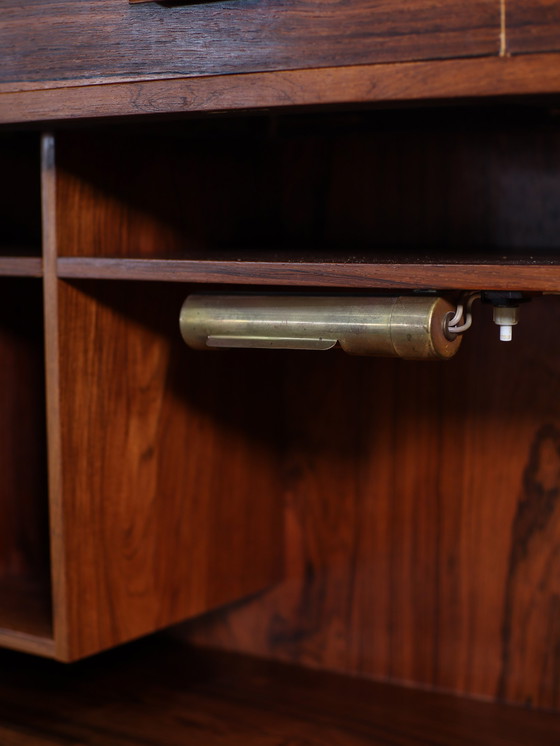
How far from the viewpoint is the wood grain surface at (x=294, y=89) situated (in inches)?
24.9

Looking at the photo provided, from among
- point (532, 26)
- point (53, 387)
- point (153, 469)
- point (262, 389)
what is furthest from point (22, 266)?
point (532, 26)

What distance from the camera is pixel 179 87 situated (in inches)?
30.0

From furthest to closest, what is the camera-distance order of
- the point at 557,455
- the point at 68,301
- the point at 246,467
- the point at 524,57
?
the point at 246,467
the point at 557,455
the point at 68,301
the point at 524,57

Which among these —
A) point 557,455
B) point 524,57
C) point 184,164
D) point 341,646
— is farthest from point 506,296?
point 341,646

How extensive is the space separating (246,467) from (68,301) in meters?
0.35

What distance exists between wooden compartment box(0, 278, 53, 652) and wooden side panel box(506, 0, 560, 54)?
2.31ft

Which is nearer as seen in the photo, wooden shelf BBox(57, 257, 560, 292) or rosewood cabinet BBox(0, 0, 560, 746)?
wooden shelf BBox(57, 257, 560, 292)

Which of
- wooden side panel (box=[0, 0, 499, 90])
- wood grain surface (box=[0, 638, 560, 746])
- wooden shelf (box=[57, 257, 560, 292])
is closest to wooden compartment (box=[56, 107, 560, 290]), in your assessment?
wooden shelf (box=[57, 257, 560, 292])

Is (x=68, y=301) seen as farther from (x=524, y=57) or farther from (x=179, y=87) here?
(x=524, y=57)

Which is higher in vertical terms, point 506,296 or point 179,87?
point 179,87

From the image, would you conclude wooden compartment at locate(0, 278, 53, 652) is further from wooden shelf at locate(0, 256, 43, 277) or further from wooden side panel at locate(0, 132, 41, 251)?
wooden shelf at locate(0, 256, 43, 277)

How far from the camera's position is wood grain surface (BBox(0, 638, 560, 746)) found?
3.28 ft

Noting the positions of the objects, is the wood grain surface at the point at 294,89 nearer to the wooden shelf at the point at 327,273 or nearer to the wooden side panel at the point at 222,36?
the wooden side panel at the point at 222,36

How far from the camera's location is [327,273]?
2.45 feet
